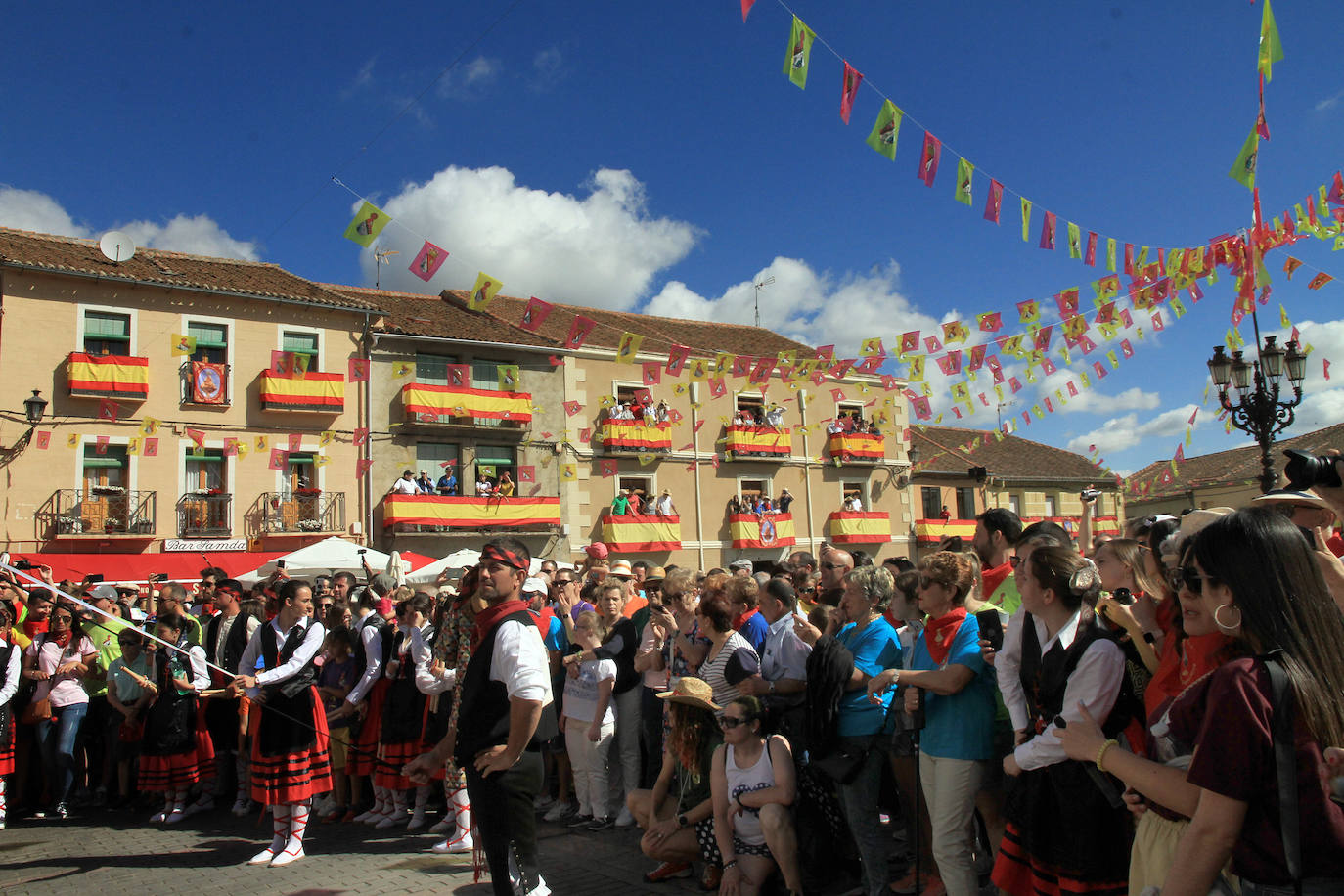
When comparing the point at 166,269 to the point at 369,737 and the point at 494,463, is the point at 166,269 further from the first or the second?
the point at 369,737

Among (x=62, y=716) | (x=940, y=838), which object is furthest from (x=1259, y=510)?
(x=62, y=716)

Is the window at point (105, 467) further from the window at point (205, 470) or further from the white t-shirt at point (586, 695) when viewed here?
the white t-shirt at point (586, 695)

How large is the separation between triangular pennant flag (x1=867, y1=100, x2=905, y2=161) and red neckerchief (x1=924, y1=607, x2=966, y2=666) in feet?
16.5

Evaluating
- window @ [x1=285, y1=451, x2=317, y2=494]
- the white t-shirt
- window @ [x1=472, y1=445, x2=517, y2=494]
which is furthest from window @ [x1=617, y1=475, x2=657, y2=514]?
the white t-shirt

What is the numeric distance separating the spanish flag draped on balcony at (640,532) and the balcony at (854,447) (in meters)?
6.62

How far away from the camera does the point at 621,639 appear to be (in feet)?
22.2

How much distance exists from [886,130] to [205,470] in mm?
18973

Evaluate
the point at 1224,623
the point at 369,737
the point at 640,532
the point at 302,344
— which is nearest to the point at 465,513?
the point at 640,532

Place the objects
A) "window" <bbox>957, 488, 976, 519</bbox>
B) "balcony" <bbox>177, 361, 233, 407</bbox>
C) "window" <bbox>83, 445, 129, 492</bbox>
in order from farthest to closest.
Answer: "window" <bbox>957, 488, 976, 519</bbox>
"balcony" <bbox>177, 361, 233, 407</bbox>
"window" <bbox>83, 445, 129, 492</bbox>

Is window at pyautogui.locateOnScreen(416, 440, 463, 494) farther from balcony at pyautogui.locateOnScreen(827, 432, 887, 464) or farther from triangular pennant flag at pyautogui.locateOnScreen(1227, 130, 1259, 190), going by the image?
triangular pennant flag at pyautogui.locateOnScreen(1227, 130, 1259, 190)

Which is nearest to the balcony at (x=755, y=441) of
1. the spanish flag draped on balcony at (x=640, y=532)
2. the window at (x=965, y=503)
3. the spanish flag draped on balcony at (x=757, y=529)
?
the spanish flag draped on balcony at (x=757, y=529)

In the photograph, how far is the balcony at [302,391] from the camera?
70.8 ft

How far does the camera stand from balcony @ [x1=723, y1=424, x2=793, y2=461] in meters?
27.8

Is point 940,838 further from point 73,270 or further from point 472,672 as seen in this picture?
point 73,270
